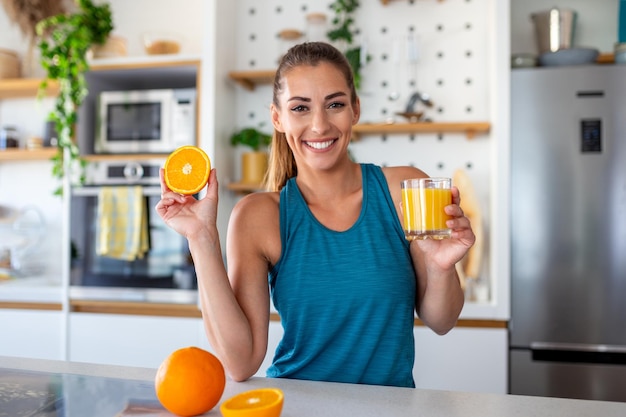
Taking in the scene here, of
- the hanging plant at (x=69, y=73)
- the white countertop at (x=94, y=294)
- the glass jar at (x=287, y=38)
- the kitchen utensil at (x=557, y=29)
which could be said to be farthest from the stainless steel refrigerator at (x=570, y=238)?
the hanging plant at (x=69, y=73)

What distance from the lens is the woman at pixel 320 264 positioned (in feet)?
3.86

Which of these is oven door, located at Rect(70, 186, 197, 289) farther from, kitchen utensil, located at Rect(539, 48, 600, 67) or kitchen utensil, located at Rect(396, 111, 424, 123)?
kitchen utensil, located at Rect(539, 48, 600, 67)

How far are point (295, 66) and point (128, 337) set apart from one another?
197 centimetres

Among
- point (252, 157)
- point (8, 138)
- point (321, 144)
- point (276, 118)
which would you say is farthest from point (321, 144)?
point (8, 138)

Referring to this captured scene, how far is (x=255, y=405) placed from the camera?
0.83m

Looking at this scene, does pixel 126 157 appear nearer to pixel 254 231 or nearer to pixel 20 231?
pixel 20 231

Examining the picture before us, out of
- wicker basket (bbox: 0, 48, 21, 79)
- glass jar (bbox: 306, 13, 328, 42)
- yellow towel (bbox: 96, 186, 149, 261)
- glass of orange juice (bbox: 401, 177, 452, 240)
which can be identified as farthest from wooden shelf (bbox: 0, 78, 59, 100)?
glass of orange juice (bbox: 401, 177, 452, 240)

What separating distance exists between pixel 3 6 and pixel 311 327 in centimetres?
317

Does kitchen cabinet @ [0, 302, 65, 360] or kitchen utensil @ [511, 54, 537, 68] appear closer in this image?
kitchen utensil @ [511, 54, 537, 68]

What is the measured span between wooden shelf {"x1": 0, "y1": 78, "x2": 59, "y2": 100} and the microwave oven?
0.52m

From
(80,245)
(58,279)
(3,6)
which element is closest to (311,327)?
(80,245)

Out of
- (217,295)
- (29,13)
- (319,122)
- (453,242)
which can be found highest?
(29,13)

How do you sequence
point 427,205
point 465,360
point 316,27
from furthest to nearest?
1. point 316,27
2. point 465,360
3. point 427,205

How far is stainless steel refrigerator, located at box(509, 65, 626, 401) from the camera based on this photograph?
249cm
